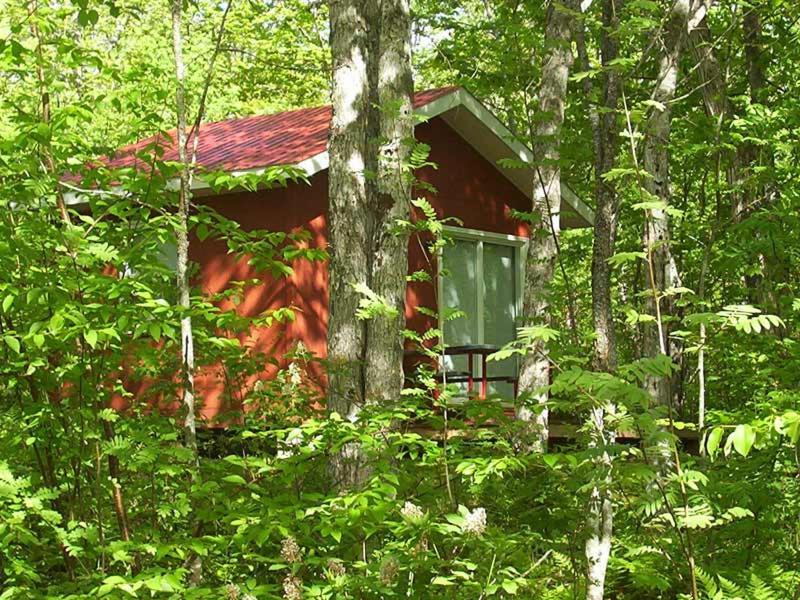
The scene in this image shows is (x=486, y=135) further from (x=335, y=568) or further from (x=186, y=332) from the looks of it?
(x=335, y=568)

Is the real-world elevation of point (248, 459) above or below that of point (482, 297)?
→ below

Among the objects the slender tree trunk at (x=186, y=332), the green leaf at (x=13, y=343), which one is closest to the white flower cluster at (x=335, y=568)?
the slender tree trunk at (x=186, y=332)

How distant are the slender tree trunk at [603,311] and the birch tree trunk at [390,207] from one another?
51.9 inches

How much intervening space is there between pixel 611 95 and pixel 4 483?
653 centimetres

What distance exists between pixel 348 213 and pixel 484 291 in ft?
23.5

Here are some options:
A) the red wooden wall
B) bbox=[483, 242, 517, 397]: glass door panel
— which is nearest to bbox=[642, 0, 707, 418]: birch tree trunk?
the red wooden wall

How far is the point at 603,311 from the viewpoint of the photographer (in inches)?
351

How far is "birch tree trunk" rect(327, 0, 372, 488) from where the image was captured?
20.4 feet

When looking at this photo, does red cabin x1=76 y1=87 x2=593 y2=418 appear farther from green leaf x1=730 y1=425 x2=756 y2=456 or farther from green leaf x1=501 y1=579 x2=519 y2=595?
green leaf x1=730 y1=425 x2=756 y2=456

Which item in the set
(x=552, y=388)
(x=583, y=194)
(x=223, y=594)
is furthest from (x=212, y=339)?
(x=583, y=194)

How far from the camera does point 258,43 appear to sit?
24453mm

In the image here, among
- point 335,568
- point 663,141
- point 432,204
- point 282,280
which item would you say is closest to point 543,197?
point 663,141

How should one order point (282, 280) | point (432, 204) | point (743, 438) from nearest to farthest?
point (743, 438) → point (282, 280) → point (432, 204)

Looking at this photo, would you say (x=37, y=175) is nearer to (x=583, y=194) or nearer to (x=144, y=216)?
(x=144, y=216)
